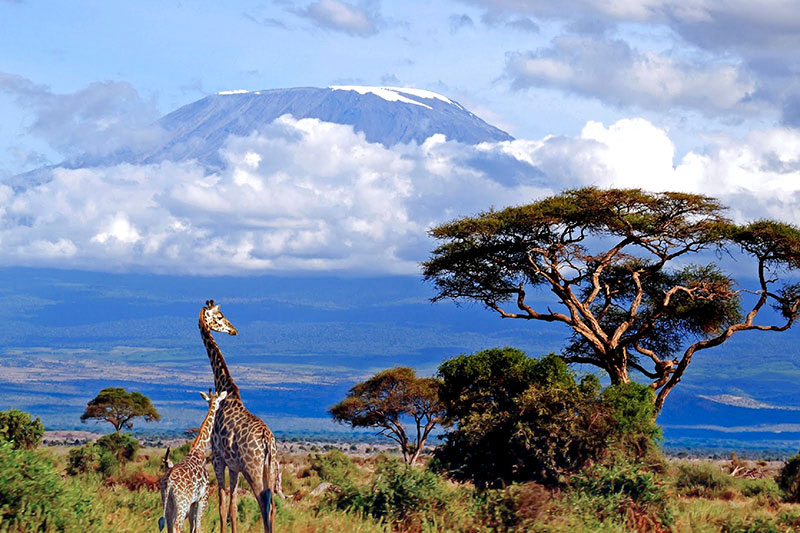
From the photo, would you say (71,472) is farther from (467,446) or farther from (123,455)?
(467,446)

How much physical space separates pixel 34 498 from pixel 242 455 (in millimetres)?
3430

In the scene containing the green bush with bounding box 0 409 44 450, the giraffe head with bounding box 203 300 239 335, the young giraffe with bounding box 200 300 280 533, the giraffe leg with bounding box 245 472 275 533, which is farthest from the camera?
the green bush with bounding box 0 409 44 450

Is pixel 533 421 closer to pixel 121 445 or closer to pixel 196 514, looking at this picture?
pixel 196 514

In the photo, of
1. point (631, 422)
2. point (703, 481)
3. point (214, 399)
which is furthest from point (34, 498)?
point (703, 481)

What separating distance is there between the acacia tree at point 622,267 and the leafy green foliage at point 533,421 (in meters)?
5.33

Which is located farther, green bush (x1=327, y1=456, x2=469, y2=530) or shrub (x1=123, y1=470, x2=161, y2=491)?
shrub (x1=123, y1=470, x2=161, y2=491)

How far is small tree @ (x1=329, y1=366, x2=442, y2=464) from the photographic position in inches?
1991

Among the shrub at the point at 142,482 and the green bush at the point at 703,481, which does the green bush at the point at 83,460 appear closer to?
the shrub at the point at 142,482

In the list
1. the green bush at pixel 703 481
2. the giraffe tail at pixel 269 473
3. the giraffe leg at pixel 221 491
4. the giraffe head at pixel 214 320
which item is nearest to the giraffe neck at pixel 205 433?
the giraffe leg at pixel 221 491

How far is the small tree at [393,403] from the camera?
50.6 metres

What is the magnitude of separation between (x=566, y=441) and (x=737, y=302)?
1539 cm

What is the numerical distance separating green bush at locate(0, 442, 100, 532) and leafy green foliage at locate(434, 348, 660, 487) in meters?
12.7

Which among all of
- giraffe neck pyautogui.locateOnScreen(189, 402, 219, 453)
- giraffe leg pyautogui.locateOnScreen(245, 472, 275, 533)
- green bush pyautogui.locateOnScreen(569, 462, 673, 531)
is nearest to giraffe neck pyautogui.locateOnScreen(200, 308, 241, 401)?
giraffe neck pyautogui.locateOnScreen(189, 402, 219, 453)

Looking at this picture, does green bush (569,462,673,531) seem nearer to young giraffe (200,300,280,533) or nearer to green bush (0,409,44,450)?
young giraffe (200,300,280,533)
